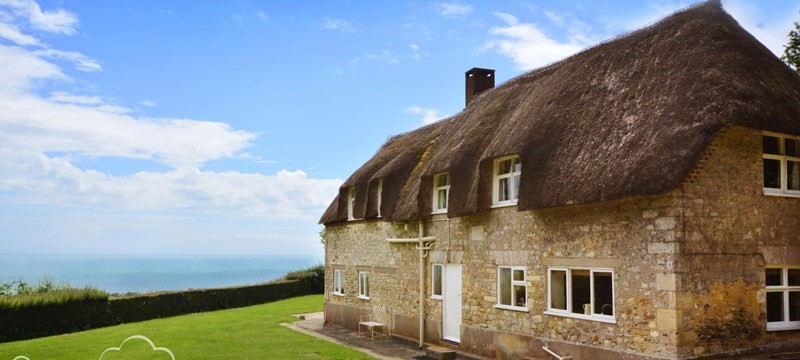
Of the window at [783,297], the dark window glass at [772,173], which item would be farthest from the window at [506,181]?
the window at [783,297]

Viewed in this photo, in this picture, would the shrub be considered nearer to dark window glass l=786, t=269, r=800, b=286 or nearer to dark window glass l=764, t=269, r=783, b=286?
dark window glass l=764, t=269, r=783, b=286

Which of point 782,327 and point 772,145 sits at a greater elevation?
point 772,145

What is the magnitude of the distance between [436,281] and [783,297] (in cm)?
946

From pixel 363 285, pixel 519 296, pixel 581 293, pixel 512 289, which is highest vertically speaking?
pixel 581 293

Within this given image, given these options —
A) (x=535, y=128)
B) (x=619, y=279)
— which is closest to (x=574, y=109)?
(x=535, y=128)

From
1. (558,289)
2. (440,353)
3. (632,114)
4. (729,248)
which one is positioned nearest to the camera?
Answer: (729,248)

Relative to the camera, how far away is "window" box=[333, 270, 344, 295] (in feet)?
87.4

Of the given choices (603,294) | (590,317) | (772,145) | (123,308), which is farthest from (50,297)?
(772,145)

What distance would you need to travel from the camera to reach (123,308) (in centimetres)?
3291

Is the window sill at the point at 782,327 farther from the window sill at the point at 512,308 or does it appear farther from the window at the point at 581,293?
the window sill at the point at 512,308

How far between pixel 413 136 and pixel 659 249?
15204 mm

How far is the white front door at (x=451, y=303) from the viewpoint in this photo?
18719 millimetres

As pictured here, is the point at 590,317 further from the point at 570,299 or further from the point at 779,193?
the point at 779,193

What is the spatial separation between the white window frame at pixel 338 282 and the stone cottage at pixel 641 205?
28.6 feet
